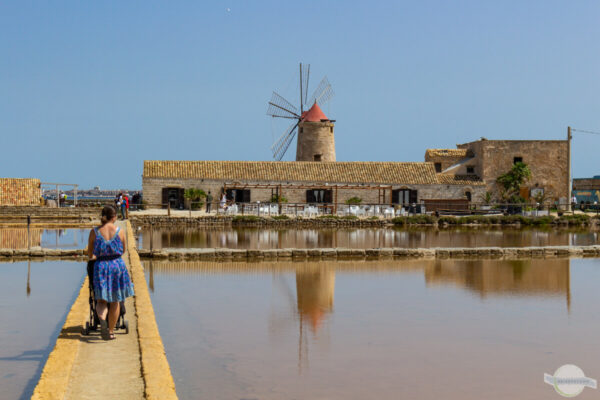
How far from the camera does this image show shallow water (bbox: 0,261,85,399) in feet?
15.3

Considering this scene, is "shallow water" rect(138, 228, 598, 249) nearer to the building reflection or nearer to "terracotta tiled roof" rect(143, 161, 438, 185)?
the building reflection

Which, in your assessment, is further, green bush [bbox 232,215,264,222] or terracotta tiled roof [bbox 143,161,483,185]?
terracotta tiled roof [bbox 143,161,483,185]

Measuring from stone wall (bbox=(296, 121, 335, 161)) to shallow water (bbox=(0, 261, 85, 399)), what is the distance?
2095 cm

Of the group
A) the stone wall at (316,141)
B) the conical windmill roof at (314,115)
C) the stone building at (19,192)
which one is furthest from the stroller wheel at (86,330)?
the conical windmill roof at (314,115)

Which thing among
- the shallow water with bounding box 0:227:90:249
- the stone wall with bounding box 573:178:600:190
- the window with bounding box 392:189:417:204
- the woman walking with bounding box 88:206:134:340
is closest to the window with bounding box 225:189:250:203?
the window with bounding box 392:189:417:204

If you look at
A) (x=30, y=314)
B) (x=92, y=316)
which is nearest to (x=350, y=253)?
(x=30, y=314)

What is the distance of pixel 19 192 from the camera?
84.1ft

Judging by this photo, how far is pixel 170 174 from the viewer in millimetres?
26422

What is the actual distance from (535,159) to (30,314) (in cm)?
2824

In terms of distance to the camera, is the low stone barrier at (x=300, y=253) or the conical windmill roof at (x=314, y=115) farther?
the conical windmill roof at (x=314, y=115)

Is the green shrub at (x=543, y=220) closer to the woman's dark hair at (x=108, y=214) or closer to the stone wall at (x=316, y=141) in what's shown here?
the stone wall at (x=316, y=141)

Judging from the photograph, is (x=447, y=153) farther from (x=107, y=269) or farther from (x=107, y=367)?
(x=107, y=367)

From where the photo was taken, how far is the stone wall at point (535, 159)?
3111 centimetres

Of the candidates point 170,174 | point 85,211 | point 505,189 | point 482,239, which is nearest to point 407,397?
point 482,239
